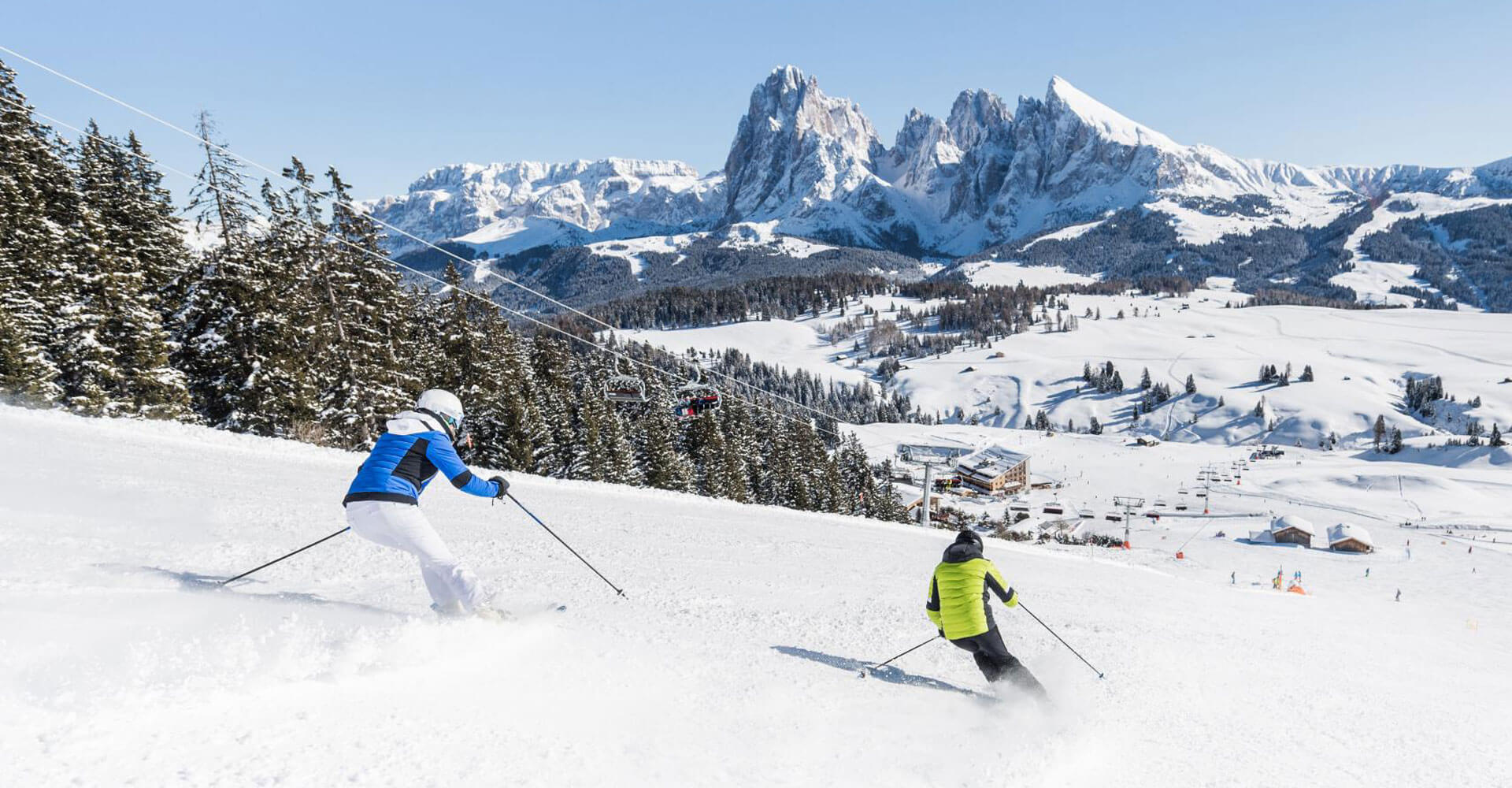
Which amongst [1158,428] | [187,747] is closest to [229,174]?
[187,747]

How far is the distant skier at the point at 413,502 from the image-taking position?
6160 millimetres

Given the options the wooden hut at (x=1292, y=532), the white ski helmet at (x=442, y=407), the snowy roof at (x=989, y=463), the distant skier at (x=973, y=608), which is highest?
the white ski helmet at (x=442, y=407)

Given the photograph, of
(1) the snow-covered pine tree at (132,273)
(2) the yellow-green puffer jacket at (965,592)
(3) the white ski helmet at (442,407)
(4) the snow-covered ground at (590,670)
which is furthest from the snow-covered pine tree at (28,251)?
(2) the yellow-green puffer jacket at (965,592)

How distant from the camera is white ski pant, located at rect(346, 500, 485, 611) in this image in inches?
242

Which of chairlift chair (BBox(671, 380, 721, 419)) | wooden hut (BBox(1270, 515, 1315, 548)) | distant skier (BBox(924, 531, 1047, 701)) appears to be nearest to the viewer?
distant skier (BBox(924, 531, 1047, 701))

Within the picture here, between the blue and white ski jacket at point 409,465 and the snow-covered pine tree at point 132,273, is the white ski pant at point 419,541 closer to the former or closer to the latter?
the blue and white ski jacket at point 409,465

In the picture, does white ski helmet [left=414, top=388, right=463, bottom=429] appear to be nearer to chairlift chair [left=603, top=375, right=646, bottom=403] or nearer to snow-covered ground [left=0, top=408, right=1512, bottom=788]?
snow-covered ground [left=0, top=408, right=1512, bottom=788]

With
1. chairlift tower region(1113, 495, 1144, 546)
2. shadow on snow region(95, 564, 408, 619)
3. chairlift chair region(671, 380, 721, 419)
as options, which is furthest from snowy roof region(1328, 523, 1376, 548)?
shadow on snow region(95, 564, 408, 619)

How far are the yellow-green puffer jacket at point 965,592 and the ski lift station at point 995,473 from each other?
10423 centimetres

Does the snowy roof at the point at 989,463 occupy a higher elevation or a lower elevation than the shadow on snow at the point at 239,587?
lower

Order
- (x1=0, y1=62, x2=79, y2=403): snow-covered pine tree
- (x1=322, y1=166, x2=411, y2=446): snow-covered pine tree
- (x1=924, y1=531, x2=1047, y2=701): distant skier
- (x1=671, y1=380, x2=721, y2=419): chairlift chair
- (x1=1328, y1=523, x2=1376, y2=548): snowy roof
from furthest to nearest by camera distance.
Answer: (x1=1328, y1=523, x2=1376, y2=548): snowy roof → (x1=671, y1=380, x2=721, y2=419): chairlift chair → (x1=322, y1=166, x2=411, y2=446): snow-covered pine tree → (x1=0, y1=62, x2=79, y2=403): snow-covered pine tree → (x1=924, y1=531, x2=1047, y2=701): distant skier

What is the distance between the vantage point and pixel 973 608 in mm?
6926

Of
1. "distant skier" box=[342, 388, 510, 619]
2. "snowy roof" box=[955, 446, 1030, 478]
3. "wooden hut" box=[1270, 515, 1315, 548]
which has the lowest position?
"snowy roof" box=[955, 446, 1030, 478]

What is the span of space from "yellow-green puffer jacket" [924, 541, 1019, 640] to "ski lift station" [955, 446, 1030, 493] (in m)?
104
